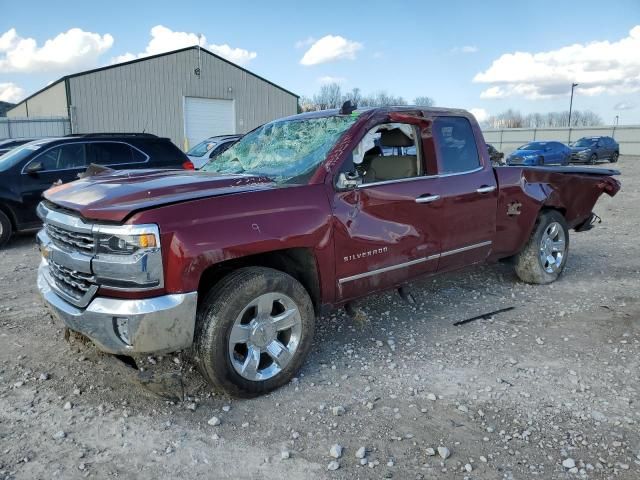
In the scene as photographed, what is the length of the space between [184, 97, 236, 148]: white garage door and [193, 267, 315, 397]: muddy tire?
24.5 metres

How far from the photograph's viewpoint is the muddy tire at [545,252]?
5680 millimetres

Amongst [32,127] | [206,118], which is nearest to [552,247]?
[32,127]

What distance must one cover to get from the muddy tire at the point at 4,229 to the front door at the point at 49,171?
0.29m

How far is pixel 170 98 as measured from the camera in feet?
84.8

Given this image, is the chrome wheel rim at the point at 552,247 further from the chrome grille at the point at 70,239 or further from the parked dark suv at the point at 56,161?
the parked dark suv at the point at 56,161

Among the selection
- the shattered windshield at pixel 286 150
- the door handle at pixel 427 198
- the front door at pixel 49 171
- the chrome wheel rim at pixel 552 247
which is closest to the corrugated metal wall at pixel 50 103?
the front door at pixel 49 171

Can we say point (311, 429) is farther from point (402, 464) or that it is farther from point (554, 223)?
point (554, 223)

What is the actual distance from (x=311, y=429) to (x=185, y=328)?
96 cm

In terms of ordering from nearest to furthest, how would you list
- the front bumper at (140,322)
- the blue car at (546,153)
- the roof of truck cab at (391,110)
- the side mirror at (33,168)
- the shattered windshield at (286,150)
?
the front bumper at (140,322) → the shattered windshield at (286,150) → the roof of truck cab at (391,110) → the side mirror at (33,168) → the blue car at (546,153)

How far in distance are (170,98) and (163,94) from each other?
1.33 ft

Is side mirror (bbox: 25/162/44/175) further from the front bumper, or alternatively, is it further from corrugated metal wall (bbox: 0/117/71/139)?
corrugated metal wall (bbox: 0/117/71/139)

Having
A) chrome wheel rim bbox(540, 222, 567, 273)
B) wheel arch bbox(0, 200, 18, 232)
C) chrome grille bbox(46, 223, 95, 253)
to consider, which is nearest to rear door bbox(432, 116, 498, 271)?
chrome wheel rim bbox(540, 222, 567, 273)

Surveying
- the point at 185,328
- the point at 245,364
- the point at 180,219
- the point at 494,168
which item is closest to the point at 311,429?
the point at 245,364

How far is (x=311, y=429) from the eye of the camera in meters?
3.07
